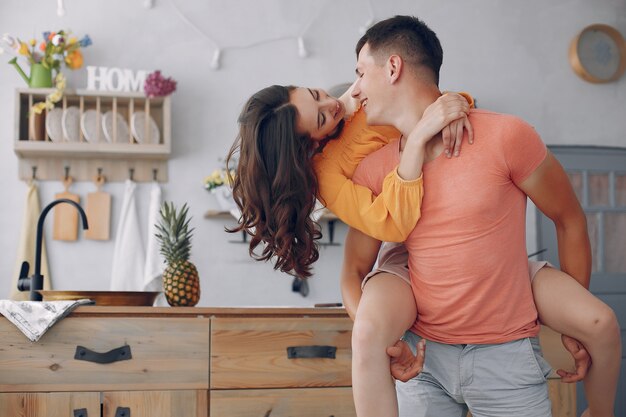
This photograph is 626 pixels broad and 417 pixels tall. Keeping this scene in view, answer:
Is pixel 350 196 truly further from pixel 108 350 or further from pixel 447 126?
pixel 108 350

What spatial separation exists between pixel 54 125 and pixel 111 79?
0.33m

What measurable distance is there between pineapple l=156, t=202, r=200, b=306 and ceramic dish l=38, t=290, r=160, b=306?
0.08 metres

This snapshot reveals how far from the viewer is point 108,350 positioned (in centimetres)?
252

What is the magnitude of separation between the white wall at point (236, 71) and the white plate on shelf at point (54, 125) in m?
0.22

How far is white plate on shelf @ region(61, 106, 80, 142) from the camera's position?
362 centimetres

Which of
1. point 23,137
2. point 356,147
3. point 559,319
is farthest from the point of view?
point 23,137

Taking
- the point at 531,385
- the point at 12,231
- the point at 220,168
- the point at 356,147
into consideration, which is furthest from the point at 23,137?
the point at 531,385

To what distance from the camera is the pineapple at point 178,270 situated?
2727 mm

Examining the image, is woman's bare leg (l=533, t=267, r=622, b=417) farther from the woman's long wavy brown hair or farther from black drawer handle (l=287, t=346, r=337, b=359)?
black drawer handle (l=287, t=346, r=337, b=359)

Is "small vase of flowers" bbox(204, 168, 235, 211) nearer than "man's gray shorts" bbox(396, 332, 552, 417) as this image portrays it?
No

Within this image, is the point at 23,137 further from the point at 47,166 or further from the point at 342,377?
the point at 342,377

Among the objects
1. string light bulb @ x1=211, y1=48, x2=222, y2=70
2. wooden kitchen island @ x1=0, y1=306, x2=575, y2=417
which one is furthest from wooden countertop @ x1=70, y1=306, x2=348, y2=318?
string light bulb @ x1=211, y1=48, x2=222, y2=70

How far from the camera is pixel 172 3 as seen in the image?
3.96 metres

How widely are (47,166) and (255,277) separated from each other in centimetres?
110
